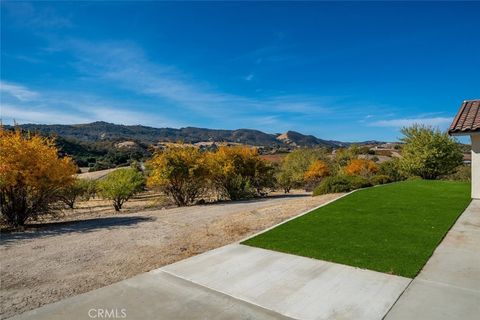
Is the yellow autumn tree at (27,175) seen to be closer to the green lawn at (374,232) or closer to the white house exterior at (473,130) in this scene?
the green lawn at (374,232)

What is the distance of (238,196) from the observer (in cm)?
2103

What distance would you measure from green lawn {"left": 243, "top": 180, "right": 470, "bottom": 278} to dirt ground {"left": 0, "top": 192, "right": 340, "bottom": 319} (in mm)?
1285

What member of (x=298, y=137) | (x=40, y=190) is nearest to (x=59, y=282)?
(x=40, y=190)

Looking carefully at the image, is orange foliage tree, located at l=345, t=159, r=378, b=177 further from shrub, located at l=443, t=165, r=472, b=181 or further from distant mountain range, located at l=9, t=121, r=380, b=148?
distant mountain range, located at l=9, t=121, r=380, b=148

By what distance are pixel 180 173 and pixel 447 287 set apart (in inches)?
576

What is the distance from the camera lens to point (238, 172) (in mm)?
21438

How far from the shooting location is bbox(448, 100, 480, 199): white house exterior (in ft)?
37.8

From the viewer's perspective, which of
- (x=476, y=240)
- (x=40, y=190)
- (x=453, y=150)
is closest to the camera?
(x=476, y=240)

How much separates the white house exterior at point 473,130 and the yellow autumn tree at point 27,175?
1384 cm

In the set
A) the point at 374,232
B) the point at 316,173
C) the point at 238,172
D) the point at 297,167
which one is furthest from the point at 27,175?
the point at 297,167

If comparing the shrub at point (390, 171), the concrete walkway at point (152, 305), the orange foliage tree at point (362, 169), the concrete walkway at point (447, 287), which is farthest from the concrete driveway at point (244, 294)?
the orange foliage tree at point (362, 169)

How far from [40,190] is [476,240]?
40.9 ft

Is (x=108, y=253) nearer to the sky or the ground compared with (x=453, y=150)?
nearer to the ground

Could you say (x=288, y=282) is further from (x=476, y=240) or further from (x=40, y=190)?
(x=40, y=190)
